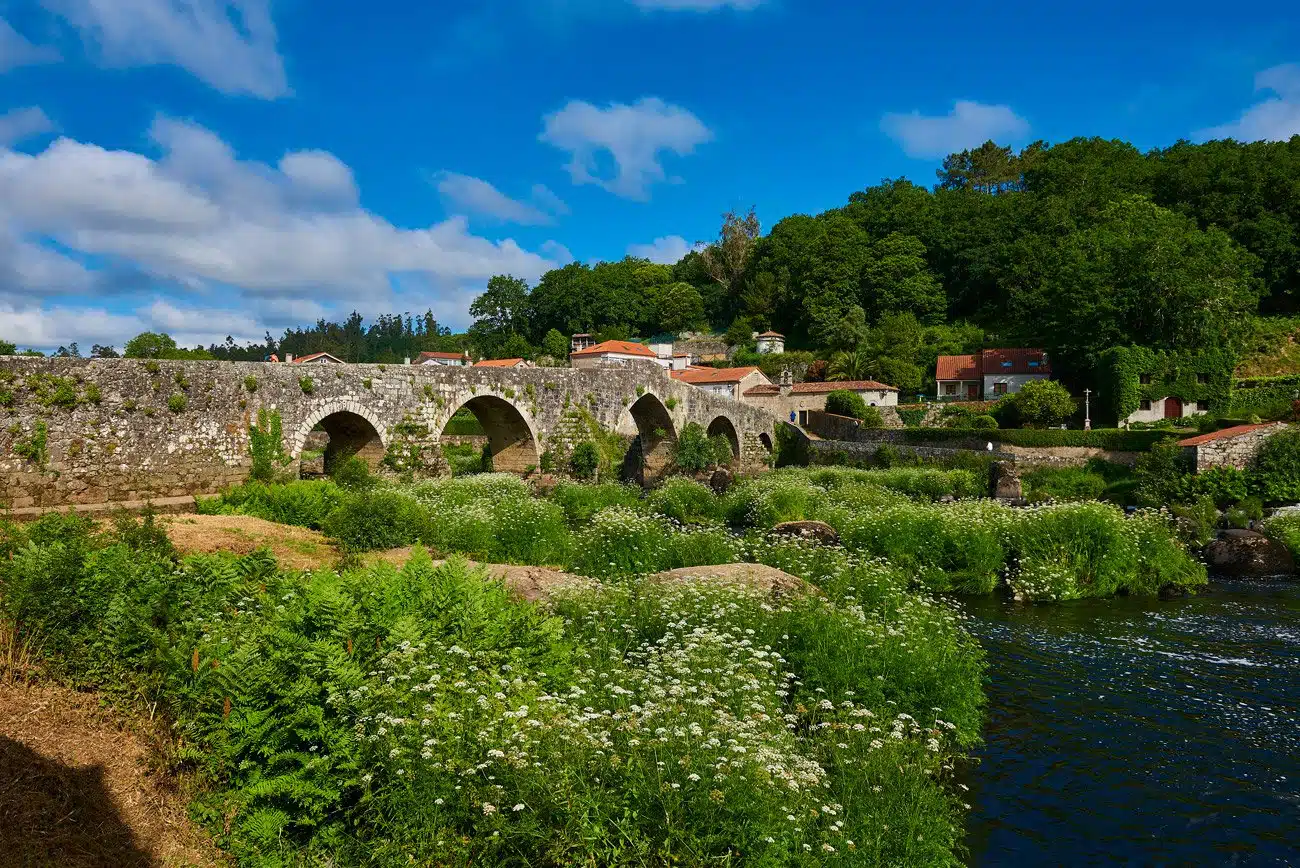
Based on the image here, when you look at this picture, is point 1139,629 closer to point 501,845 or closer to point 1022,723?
point 1022,723

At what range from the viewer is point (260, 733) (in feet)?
19.3

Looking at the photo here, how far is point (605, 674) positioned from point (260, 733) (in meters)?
2.71

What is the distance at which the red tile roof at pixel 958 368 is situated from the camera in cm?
6400

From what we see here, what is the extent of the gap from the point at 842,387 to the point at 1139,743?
5436cm

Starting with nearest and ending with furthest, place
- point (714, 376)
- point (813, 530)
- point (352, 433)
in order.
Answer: point (813, 530)
point (352, 433)
point (714, 376)

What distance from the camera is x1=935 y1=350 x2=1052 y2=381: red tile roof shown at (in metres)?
59.3

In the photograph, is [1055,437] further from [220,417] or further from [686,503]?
[220,417]

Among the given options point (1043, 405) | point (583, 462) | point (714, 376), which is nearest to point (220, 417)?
point (583, 462)

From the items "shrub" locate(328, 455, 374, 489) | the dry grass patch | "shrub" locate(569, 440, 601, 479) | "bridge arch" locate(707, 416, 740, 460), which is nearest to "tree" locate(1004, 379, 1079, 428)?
"bridge arch" locate(707, 416, 740, 460)

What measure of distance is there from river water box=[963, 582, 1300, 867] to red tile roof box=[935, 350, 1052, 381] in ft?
158

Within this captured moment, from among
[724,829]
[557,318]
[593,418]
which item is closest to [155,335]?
[557,318]

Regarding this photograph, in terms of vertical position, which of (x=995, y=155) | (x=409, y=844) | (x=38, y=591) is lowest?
(x=409, y=844)

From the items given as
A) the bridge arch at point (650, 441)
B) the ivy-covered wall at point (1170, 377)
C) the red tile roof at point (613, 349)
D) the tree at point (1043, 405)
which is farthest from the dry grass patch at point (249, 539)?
the red tile roof at point (613, 349)

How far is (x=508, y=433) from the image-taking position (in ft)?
104
